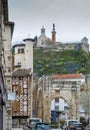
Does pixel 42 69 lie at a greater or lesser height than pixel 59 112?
greater

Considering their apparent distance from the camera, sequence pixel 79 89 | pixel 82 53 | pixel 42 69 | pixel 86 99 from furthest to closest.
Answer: pixel 82 53
pixel 42 69
pixel 79 89
pixel 86 99

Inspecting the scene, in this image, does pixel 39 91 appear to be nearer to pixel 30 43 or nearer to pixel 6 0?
pixel 30 43

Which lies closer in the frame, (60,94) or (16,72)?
(16,72)

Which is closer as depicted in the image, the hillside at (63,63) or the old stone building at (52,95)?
the old stone building at (52,95)

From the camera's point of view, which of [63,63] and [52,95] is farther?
[63,63]

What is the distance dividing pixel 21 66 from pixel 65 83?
31541mm

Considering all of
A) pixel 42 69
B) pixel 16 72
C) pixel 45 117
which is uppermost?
pixel 42 69

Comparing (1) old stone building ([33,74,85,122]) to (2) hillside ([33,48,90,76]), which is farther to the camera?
(2) hillside ([33,48,90,76])

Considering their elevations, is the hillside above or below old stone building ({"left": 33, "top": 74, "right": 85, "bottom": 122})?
above

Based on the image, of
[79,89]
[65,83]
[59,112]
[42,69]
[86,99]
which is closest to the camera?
[86,99]

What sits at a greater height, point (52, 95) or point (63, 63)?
point (63, 63)

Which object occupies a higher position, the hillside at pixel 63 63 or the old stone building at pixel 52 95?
the hillside at pixel 63 63

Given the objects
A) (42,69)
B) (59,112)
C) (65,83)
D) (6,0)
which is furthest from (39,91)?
(6,0)

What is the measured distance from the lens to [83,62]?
7411 inches
